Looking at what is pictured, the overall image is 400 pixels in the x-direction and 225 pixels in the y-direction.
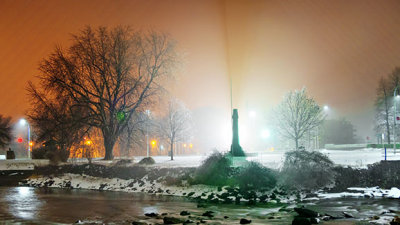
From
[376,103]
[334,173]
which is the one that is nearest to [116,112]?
[334,173]

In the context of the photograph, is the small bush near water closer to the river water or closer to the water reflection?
the river water

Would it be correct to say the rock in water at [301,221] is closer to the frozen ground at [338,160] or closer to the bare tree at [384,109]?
the frozen ground at [338,160]

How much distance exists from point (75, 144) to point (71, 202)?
24.7 m

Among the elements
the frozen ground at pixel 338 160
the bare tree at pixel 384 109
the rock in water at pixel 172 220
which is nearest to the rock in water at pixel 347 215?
the rock in water at pixel 172 220

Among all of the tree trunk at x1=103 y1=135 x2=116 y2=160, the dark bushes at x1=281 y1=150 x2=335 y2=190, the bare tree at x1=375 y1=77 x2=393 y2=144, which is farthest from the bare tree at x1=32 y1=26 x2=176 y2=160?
the bare tree at x1=375 y1=77 x2=393 y2=144

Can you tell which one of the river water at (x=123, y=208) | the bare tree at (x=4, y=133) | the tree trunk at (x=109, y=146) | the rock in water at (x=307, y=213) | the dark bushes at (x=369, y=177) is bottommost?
the river water at (x=123, y=208)

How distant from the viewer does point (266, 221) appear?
63.8ft

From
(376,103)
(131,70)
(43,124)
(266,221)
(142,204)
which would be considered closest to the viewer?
(266,221)

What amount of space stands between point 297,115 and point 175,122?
20686mm

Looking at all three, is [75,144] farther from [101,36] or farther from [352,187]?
[352,187]

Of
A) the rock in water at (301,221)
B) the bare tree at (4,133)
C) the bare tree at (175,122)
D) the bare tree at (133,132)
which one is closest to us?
the rock in water at (301,221)

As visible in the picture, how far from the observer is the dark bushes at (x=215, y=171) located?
31141mm

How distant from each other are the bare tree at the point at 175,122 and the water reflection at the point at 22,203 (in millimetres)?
35852

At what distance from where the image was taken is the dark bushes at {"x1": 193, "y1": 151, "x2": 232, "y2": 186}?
102ft
